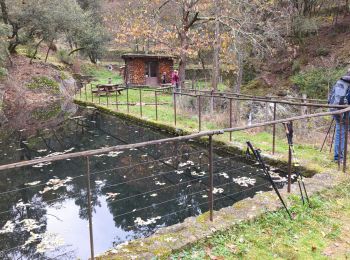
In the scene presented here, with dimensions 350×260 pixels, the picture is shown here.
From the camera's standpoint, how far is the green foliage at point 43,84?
24969mm

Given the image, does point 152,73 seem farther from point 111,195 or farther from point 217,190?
point 217,190

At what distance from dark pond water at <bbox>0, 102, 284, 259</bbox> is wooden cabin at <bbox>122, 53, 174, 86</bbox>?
56.1 feet

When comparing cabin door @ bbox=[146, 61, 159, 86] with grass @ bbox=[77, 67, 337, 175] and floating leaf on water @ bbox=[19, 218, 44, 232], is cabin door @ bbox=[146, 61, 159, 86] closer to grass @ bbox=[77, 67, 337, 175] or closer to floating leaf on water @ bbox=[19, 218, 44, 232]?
grass @ bbox=[77, 67, 337, 175]

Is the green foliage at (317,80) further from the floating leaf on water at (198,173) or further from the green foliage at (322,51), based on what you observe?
the floating leaf on water at (198,173)

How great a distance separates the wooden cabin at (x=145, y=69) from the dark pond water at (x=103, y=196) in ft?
56.1

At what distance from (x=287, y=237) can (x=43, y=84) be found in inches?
978

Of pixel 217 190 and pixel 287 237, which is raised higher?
pixel 287 237

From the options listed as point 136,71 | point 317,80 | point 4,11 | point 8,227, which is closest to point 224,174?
point 8,227

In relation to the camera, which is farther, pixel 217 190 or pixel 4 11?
pixel 4 11

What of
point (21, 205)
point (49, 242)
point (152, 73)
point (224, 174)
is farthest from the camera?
point (152, 73)

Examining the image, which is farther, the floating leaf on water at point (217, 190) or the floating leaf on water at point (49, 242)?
the floating leaf on water at point (217, 190)

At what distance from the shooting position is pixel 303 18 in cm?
2514

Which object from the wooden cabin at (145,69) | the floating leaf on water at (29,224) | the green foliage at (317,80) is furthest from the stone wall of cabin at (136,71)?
the floating leaf on water at (29,224)

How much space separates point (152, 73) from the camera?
94.9ft
